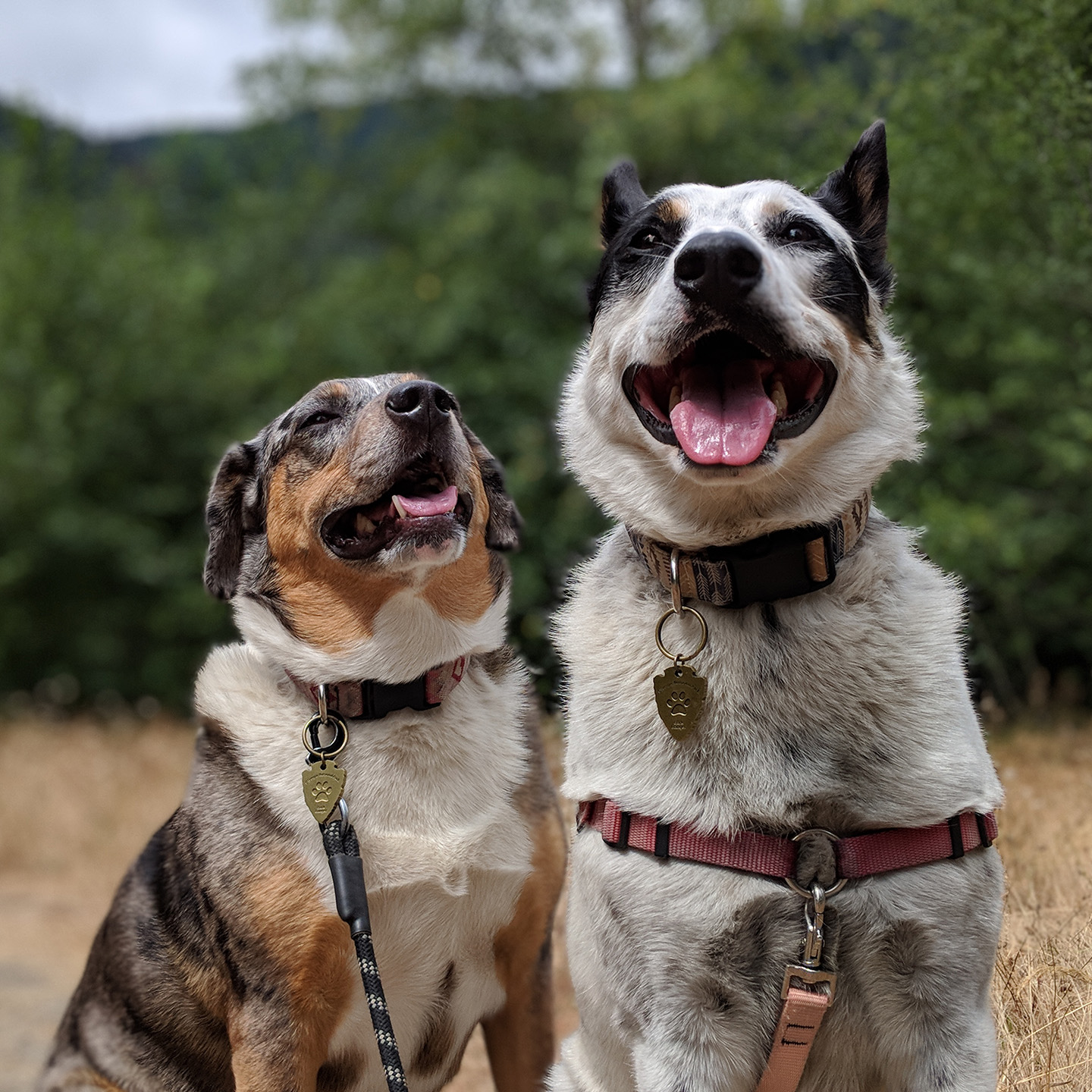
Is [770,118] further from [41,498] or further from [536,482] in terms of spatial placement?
[41,498]

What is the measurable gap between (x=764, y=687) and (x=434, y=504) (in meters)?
1.10

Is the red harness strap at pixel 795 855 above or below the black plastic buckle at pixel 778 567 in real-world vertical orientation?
below

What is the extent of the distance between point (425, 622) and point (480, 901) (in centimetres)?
72

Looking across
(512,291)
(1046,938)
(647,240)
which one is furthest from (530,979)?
(512,291)

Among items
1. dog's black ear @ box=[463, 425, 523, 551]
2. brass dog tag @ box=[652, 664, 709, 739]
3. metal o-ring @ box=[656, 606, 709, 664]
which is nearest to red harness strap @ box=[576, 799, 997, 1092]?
brass dog tag @ box=[652, 664, 709, 739]

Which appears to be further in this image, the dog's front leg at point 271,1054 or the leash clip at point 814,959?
the dog's front leg at point 271,1054

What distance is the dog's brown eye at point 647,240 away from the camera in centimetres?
248

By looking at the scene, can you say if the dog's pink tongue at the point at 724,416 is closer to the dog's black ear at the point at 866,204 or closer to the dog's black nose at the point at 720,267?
the dog's black nose at the point at 720,267

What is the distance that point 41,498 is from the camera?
14.3 m

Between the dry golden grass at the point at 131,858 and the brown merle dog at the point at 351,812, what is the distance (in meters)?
1.21

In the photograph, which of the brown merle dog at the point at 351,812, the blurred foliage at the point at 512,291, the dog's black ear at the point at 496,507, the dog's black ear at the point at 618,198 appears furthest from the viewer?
the blurred foliage at the point at 512,291

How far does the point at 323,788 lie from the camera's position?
9.29 ft

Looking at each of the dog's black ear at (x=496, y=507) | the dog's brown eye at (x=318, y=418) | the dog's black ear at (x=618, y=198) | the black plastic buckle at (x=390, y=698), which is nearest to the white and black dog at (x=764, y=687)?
the dog's black ear at (x=618, y=198)

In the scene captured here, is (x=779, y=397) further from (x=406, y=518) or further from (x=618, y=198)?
(x=406, y=518)
